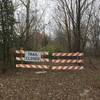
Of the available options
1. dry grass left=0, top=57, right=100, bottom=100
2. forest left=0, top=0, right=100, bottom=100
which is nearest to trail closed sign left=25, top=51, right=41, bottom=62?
forest left=0, top=0, right=100, bottom=100

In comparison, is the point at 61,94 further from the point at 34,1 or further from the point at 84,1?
the point at 34,1

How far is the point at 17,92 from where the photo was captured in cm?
684

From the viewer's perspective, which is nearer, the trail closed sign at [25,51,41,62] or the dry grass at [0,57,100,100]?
the dry grass at [0,57,100,100]

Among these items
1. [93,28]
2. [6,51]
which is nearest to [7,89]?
[6,51]

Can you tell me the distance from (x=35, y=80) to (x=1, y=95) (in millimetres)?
2187

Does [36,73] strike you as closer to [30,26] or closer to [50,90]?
[50,90]

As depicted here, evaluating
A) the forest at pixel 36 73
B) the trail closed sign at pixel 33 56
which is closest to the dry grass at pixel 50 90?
the forest at pixel 36 73

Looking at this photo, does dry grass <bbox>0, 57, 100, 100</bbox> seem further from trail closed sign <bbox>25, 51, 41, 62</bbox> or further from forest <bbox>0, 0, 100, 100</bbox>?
trail closed sign <bbox>25, 51, 41, 62</bbox>

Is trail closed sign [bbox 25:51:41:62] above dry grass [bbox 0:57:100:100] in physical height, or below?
above

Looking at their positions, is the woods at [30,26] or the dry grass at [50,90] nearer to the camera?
the dry grass at [50,90]

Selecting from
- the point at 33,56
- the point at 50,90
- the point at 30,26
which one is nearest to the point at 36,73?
the point at 33,56

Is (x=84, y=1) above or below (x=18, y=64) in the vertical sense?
above

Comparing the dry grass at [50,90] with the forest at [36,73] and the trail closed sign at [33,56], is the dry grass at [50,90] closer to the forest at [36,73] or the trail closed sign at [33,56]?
the forest at [36,73]

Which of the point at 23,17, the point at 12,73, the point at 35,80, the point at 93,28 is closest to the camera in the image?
the point at 35,80
